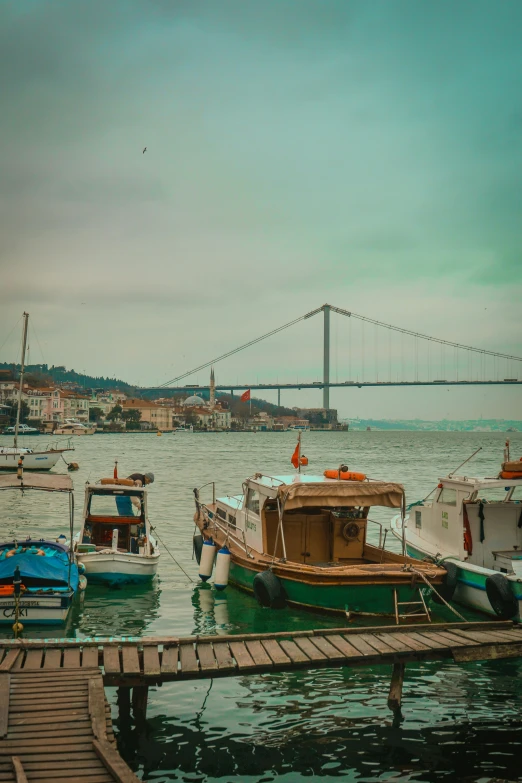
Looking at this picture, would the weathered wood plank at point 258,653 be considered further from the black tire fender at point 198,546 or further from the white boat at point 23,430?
the white boat at point 23,430

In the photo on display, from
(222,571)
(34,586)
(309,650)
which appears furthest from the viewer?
(222,571)

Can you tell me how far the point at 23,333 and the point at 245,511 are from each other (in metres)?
35.2

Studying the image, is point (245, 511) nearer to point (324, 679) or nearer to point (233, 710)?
point (324, 679)

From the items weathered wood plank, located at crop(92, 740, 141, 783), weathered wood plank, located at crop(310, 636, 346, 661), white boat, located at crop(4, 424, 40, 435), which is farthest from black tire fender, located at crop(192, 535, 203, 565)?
white boat, located at crop(4, 424, 40, 435)

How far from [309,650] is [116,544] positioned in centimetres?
818

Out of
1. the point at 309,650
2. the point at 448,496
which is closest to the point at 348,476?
the point at 448,496

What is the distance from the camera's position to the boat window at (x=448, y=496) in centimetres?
1439

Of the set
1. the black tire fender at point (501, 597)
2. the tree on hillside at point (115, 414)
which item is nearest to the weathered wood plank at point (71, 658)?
the black tire fender at point (501, 597)

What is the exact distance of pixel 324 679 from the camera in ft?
34.4

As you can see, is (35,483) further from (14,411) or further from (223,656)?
(14,411)

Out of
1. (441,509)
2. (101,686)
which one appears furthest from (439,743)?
(441,509)

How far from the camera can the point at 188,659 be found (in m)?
8.50

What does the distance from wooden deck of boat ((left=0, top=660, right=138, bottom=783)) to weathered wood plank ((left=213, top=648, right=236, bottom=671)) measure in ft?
4.34

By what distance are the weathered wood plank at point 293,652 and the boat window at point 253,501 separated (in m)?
5.82
